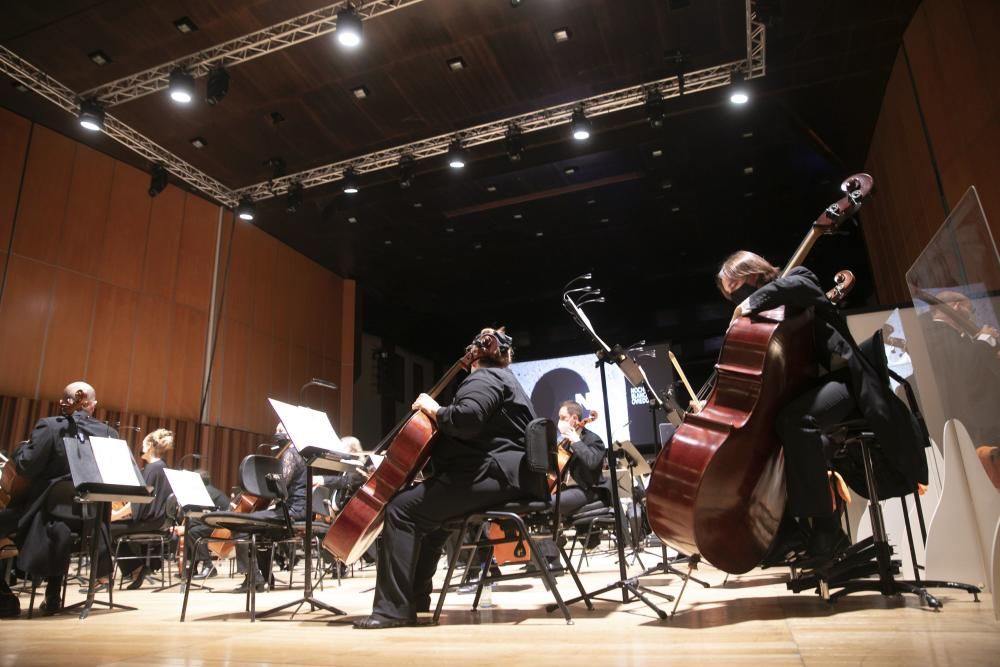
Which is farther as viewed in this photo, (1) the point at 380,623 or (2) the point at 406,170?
(2) the point at 406,170

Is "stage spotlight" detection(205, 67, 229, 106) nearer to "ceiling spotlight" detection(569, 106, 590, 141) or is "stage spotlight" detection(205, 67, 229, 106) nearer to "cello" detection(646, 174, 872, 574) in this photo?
"ceiling spotlight" detection(569, 106, 590, 141)

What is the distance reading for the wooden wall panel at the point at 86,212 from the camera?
821 cm

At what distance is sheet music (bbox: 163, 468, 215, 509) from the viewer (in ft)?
15.2

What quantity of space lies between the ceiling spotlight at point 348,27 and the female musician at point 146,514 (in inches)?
159

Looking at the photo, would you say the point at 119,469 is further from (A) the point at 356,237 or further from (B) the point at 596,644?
(A) the point at 356,237

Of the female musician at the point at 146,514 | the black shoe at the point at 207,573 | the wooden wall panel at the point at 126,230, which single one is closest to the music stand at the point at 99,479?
the female musician at the point at 146,514

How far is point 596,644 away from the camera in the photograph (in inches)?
79.5

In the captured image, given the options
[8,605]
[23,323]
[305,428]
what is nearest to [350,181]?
[23,323]

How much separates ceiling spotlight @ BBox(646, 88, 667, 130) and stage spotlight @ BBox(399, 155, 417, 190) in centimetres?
297

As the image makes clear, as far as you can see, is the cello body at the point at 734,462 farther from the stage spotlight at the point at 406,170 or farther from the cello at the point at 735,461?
the stage spotlight at the point at 406,170

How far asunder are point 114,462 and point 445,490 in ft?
7.53

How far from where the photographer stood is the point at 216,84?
6.92 meters

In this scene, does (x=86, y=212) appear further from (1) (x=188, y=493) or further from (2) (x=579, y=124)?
(2) (x=579, y=124)

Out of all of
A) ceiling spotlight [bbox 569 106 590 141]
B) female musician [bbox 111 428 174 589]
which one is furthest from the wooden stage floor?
ceiling spotlight [bbox 569 106 590 141]
